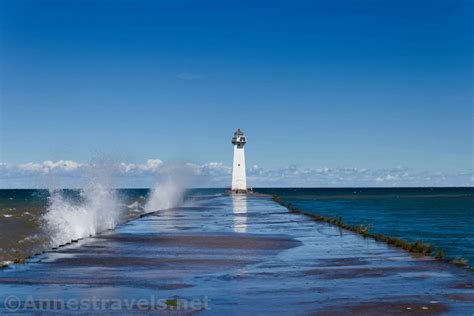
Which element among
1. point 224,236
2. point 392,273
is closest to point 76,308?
point 392,273

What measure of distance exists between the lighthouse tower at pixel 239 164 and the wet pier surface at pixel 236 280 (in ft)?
189

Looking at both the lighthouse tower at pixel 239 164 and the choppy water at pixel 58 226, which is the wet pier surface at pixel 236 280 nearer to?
the choppy water at pixel 58 226

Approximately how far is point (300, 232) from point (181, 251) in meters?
8.07

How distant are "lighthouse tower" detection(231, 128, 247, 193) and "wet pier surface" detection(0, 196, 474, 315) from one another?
2271 inches

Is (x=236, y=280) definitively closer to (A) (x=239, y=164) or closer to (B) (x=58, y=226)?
(B) (x=58, y=226)

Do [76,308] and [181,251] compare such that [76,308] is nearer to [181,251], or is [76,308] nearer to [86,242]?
[181,251]

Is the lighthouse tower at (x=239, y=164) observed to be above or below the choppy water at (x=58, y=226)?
above

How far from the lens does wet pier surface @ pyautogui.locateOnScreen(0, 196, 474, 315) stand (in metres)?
10.9

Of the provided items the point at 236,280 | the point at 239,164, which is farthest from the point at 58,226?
the point at 239,164

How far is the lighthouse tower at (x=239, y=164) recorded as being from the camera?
80312 millimetres

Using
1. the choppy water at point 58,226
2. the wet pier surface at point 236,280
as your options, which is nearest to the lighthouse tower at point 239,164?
the choppy water at point 58,226

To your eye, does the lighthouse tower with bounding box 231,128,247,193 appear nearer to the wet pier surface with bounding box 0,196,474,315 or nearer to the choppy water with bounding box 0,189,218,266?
the choppy water with bounding box 0,189,218,266

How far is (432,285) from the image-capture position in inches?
511

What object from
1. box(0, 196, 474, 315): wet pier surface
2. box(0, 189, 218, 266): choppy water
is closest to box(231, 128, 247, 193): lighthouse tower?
box(0, 189, 218, 266): choppy water
